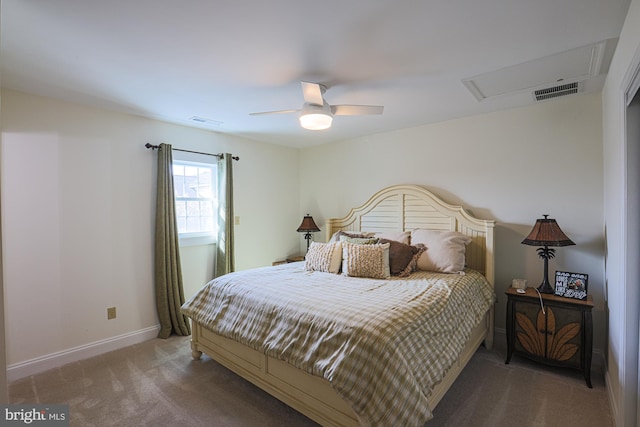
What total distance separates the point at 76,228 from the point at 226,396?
6.78 feet

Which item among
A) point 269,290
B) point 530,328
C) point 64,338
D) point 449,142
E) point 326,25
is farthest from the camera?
point 449,142

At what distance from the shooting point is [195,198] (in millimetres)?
3754

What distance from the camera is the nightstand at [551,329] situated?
2.32 meters

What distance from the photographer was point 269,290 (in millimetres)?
2355

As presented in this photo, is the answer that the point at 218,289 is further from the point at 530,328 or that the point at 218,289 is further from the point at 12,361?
the point at 530,328

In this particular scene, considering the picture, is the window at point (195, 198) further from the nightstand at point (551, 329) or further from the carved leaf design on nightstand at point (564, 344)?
the carved leaf design on nightstand at point (564, 344)

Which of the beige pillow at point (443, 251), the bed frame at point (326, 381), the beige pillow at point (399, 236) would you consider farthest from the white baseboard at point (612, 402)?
the beige pillow at point (399, 236)

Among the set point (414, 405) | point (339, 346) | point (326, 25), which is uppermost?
point (326, 25)

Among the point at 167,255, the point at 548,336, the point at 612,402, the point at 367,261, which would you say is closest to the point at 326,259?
the point at 367,261

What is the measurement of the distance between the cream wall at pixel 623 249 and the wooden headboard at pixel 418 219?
1.03 meters

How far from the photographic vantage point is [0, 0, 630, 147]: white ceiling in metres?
1.54

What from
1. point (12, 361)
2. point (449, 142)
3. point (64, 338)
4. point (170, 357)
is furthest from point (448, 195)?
point (12, 361)

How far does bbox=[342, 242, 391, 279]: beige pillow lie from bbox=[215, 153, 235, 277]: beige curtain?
1617 mm

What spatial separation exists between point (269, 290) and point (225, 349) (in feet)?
2.14
